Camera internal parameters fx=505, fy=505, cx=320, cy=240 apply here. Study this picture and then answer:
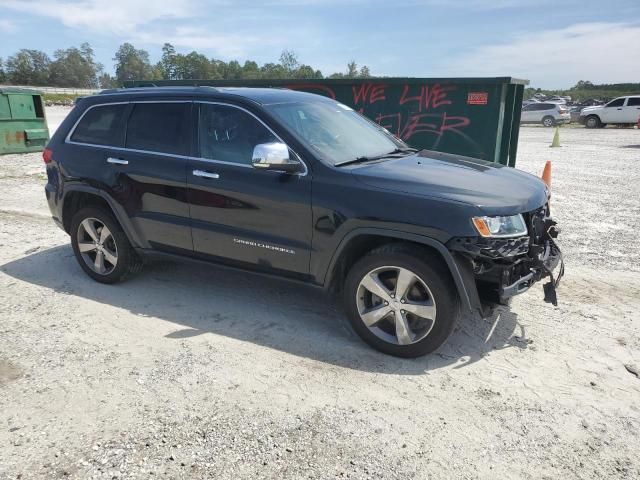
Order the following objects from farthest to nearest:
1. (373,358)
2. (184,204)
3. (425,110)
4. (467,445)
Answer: (425,110) → (184,204) → (373,358) → (467,445)

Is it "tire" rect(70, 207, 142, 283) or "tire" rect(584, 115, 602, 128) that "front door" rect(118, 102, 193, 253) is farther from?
"tire" rect(584, 115, 602, 128)

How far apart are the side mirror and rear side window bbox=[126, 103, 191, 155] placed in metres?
0.95

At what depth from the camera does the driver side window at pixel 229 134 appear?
405cm

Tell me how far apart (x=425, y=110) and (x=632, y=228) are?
11.7 feet

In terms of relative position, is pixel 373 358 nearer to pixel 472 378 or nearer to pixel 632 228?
pixel 472 378

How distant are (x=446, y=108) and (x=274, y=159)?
17.7 ft

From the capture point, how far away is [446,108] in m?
8.23

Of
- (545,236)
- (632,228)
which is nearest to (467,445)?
(545,236)

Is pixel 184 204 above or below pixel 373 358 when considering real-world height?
above

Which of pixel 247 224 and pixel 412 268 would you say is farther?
pixel 247 224

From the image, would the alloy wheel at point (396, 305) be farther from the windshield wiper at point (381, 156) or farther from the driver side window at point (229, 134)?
the driver side window at point (229, 134)

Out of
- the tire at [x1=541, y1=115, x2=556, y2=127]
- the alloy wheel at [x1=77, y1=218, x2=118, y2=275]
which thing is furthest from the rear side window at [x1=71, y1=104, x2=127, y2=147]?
the tire at [x1=541, y1=115, x2=556, y2=127]

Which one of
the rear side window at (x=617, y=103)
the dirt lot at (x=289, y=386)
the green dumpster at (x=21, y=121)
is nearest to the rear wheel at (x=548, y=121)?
the rear side window at (x=617, y=103)

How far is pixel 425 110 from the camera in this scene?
27.8 ft
